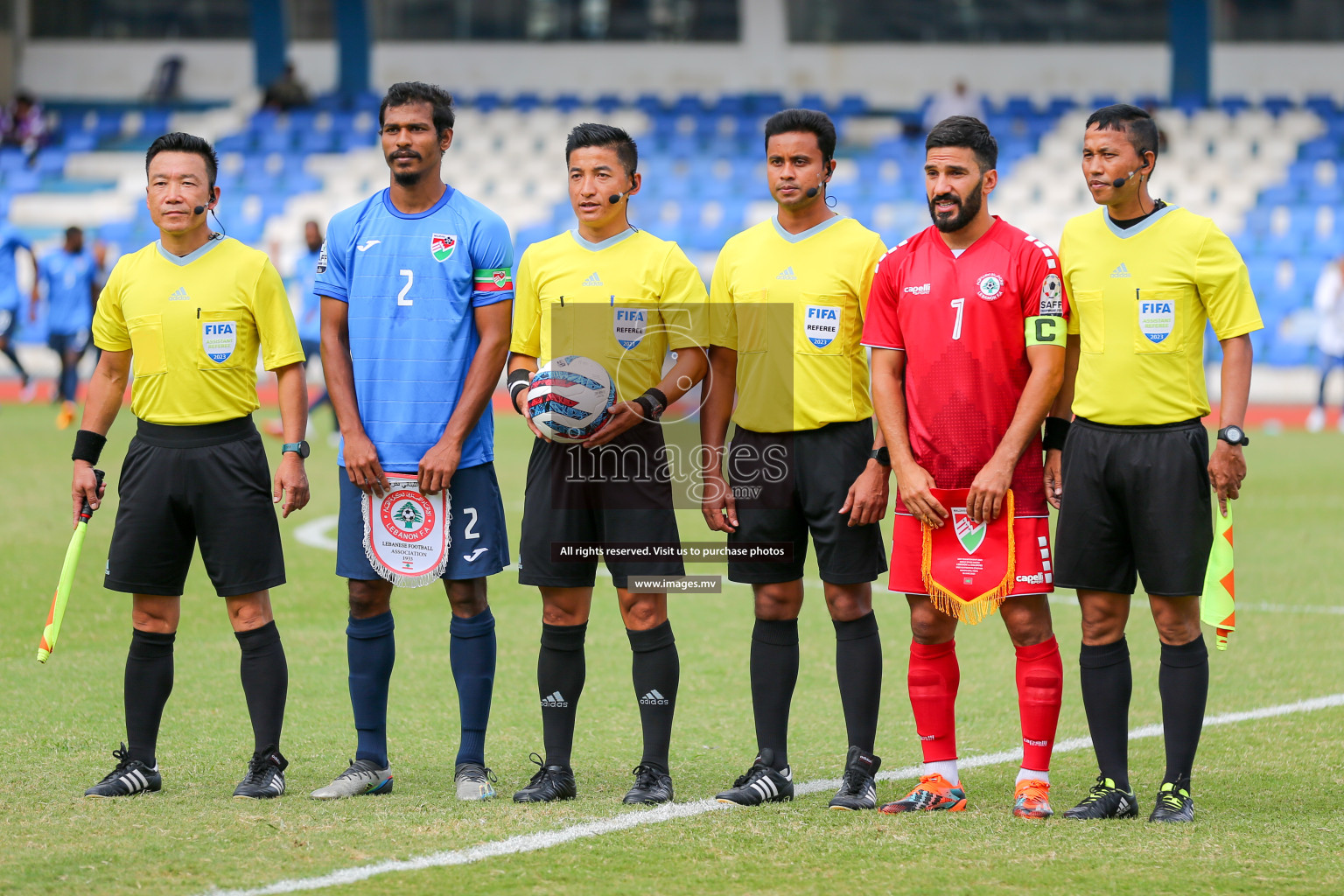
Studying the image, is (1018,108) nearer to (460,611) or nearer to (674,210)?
(674,210)

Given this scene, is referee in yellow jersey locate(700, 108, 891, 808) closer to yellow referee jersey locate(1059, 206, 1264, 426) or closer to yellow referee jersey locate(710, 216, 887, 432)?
yellow referee jersey locate(710, 216, 887, 432)

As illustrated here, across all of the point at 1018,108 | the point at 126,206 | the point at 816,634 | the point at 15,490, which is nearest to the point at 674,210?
the point at 1018,108

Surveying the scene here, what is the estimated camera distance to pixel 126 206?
26.0 meters

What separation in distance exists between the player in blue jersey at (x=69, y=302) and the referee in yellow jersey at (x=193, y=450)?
43.9 ft

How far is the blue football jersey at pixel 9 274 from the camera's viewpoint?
1775 centimetres

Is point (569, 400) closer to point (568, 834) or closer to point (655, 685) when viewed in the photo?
point (655, 685)

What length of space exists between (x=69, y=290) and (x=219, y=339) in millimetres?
14369

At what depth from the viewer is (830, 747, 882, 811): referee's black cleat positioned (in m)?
4.61

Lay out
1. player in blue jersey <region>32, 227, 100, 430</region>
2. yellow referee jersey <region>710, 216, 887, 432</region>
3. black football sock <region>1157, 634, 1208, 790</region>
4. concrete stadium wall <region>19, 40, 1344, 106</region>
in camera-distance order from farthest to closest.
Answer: concrete stadium wall <region>19, 40, 1344, 106</region> < player in blue jersey <region>32, 227, 100, 430</region> < yellow referee jersey <region>710, 216, 887, 432</region> < black football sock <region>1157, 634, 1208, 790</region>

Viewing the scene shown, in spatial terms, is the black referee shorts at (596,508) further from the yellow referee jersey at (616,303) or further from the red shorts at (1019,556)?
the red shorts at (1019,556)

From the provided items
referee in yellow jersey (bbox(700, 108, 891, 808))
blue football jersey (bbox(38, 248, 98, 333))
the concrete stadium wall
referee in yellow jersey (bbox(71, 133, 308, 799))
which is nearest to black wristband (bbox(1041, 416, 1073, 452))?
referee in yellow jersey (bbox(700, 108, 891, 808))

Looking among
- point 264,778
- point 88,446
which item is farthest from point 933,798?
point 88,446

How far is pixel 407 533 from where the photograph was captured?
192 inches

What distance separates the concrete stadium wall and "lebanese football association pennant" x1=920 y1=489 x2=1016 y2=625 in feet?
82.5
